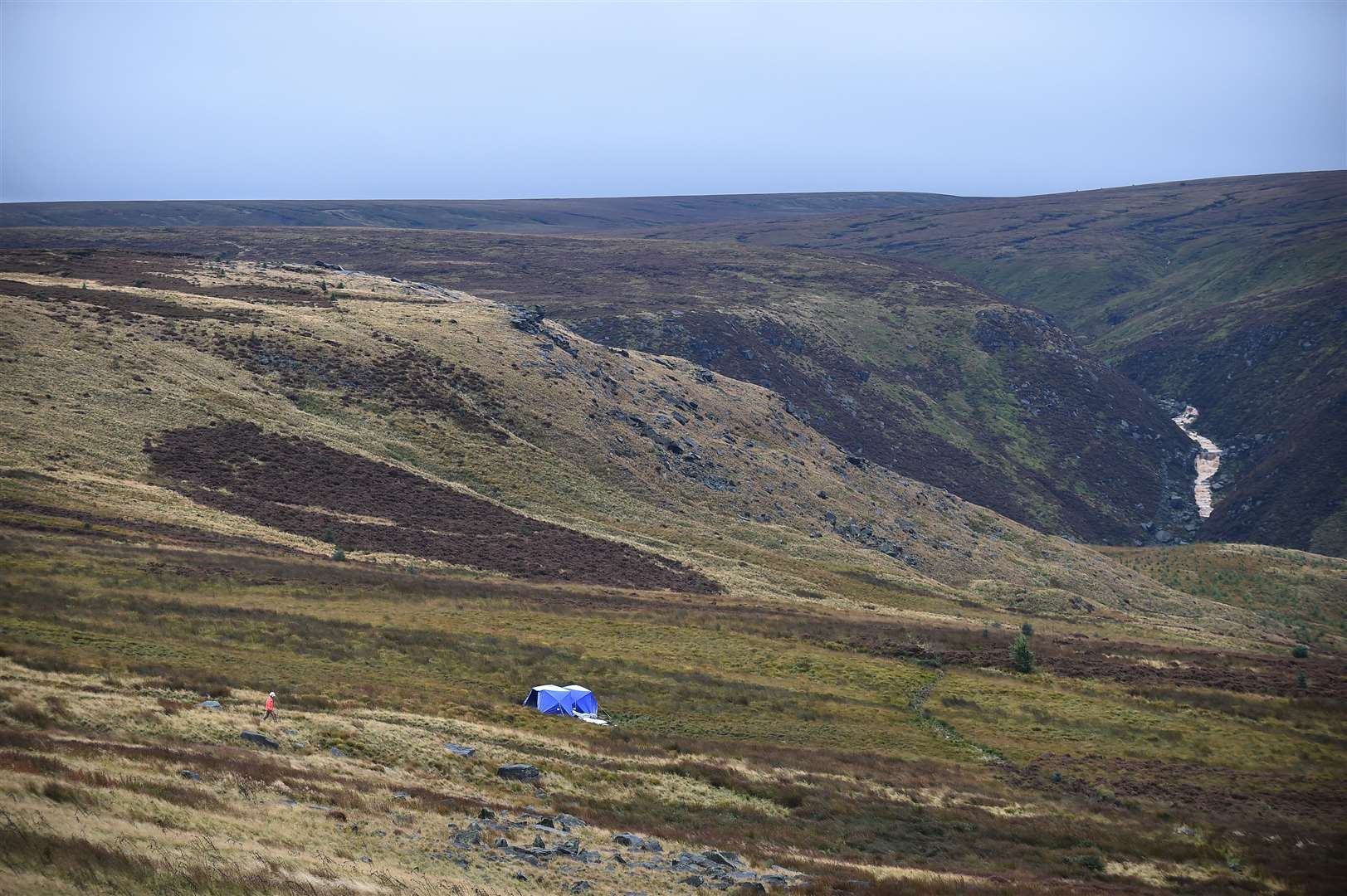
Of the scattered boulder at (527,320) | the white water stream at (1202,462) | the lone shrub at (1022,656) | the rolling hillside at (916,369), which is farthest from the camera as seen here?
the white water stream at (1202,462)

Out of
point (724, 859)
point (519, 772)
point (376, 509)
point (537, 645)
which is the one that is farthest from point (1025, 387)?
point (724, 859)

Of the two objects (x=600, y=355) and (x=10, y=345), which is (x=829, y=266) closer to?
(x=600, y=355)

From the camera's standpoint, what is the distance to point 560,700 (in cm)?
3688

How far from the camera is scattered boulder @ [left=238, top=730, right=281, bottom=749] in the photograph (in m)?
25.8

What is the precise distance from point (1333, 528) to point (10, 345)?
145 m

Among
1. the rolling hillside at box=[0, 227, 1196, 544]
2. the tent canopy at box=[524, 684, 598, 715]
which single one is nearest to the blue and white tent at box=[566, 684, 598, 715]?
the tent canopy at box=[524, 684, 598, 715]

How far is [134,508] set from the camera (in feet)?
184

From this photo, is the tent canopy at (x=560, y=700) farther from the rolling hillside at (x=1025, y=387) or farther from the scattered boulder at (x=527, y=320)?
the rolling hillside at (x=1025, y=387)

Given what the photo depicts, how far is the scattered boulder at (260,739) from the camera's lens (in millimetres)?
25766

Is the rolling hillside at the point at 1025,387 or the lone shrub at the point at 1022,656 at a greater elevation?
the rolling hillside at the point at 1025,387

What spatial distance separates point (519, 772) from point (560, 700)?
9273mm

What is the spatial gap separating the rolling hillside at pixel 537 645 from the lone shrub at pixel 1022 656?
0.45 meters

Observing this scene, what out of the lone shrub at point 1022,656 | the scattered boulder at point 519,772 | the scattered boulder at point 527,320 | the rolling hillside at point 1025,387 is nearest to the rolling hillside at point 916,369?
the rolling hillside at point 1025,387

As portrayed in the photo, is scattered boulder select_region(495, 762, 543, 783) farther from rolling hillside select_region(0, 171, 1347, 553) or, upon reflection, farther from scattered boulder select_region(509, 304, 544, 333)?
rolling hillside select_region(0, 171, 1347, 553)
